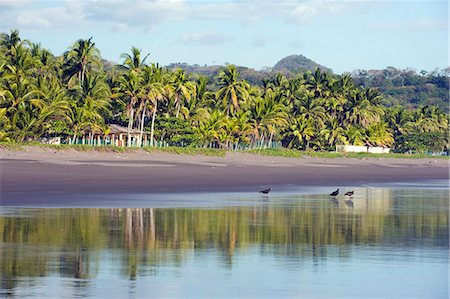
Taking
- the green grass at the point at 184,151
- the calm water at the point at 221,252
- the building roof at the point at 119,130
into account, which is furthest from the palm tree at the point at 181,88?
the calm water at the point at 221,252

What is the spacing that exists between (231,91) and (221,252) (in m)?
78.5

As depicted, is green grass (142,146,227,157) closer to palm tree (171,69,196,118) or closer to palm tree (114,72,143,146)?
palm tree (114,72,143,146)

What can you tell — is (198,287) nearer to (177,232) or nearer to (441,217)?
(177,232)

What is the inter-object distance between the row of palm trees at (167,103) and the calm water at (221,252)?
1644 inches

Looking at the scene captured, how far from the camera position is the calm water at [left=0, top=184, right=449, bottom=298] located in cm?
1241

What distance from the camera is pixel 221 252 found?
16203 mm

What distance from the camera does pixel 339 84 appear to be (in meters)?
113

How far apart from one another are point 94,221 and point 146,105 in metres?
60.2

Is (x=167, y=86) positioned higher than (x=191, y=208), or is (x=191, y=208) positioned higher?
(x=167, y=86)

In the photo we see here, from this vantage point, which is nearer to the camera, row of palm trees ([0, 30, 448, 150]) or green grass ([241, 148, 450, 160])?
row of palm trees ([0, 30, 448, 150])

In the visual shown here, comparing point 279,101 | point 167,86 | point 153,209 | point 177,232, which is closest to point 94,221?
point 177,232

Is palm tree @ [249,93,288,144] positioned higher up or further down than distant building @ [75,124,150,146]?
higher up

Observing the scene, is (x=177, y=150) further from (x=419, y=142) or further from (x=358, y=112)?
(x=419, y=142)

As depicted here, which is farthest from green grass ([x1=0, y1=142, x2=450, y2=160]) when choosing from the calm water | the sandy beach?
the calm water
